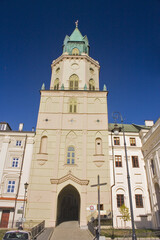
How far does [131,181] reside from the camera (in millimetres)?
27547

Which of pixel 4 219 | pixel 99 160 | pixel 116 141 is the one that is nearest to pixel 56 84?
pixel 116 141

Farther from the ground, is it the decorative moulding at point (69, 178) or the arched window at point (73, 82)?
the arched window at point (73, 82)

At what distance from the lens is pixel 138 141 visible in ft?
101

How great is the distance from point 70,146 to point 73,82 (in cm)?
1293

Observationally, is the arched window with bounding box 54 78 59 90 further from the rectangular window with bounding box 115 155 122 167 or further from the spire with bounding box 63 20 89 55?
the rectangular window with bounding box 115 155 122 167

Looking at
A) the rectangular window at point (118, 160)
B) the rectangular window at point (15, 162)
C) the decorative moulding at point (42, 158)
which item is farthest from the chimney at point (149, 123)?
the rectangular window at point (15, 162)

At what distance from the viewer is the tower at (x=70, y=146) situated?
2536 centimetres

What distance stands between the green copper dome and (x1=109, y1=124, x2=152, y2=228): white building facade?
1986 centimetres

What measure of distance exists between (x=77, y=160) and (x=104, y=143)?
16.5ft

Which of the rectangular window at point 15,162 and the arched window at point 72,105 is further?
the arched window at point 72,105

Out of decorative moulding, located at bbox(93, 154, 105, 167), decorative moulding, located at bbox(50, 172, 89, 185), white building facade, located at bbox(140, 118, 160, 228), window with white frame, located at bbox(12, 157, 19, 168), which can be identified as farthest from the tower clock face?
decorative moulding, located at bbox(50, 172, 89, 185)

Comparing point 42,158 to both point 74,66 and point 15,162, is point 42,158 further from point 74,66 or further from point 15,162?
point 74,66

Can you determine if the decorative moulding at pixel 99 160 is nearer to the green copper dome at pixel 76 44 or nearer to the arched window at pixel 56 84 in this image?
the arched window at pixel 56 84

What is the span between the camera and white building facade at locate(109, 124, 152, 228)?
2525cm
